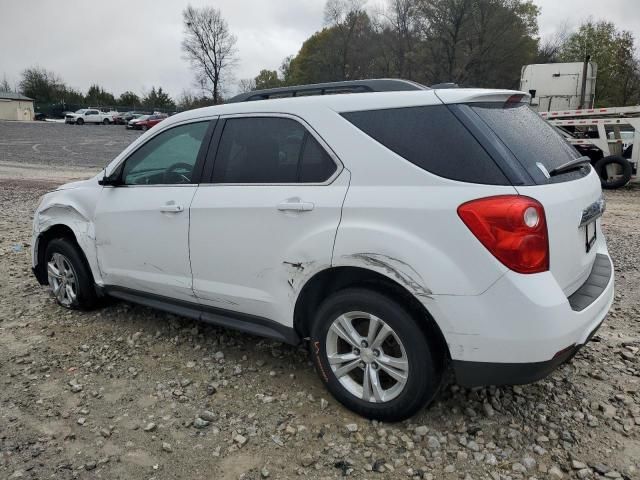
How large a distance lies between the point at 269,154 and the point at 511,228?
58.9 inches

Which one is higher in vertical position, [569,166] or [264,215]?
[569,166]

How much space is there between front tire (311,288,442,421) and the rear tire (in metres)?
11.5

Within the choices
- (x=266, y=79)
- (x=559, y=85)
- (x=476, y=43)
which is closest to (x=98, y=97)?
(x=266, y=79)

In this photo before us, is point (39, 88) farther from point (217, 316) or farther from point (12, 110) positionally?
point (217, 316)

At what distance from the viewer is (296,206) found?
279cm

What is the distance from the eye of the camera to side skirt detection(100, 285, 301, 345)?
3041 millimetres

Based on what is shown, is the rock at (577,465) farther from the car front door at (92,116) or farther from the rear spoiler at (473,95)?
the car front door at (92,116)

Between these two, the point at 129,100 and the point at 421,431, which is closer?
the point at 421,431

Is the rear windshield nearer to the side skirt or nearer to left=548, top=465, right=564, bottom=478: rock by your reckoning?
left=548, top=465, right=564, bottom=478: rock

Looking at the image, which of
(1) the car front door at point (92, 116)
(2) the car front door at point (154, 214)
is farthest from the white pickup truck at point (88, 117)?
(2) the car front door at point (154, 214)

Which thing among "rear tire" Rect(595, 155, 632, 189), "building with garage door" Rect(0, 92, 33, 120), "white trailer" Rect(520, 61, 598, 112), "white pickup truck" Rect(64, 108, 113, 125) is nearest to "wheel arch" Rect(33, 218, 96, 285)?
"rear tire" Rect(595, 155, 632, 189)

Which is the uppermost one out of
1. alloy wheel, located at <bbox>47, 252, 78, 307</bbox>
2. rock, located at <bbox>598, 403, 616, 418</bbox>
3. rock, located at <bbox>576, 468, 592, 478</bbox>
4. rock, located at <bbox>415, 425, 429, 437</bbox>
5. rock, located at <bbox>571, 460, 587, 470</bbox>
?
alloy wheel, located at <bbox>47, 252, 78, 307</bbox>

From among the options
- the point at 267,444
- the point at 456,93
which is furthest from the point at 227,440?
the point at 456,93

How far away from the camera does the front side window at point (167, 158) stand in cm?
349
